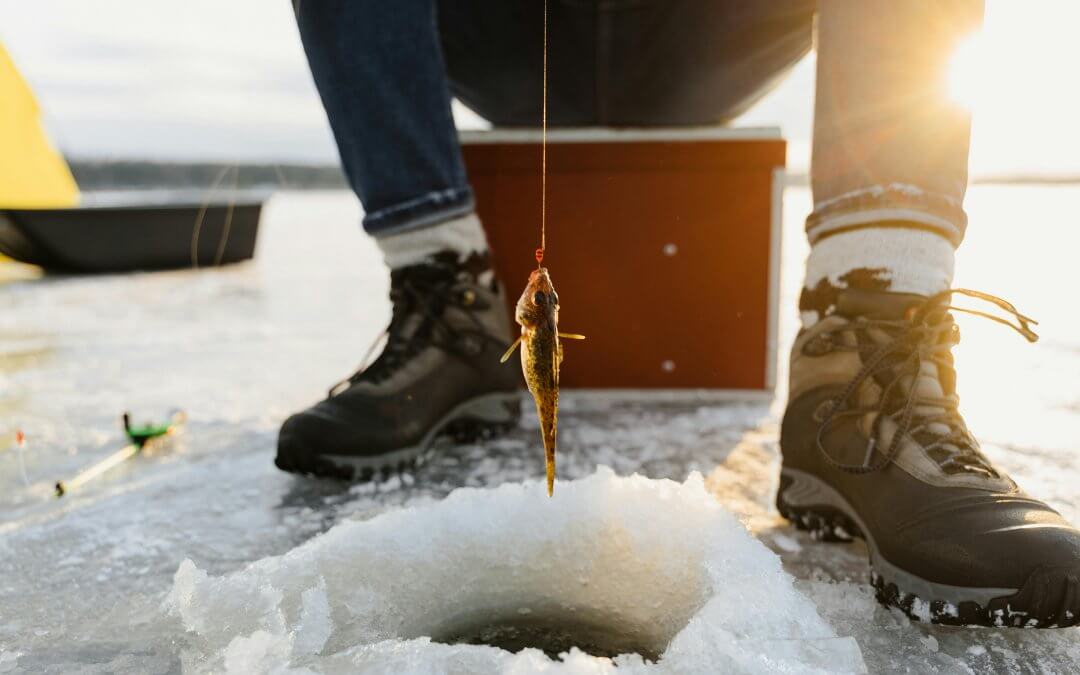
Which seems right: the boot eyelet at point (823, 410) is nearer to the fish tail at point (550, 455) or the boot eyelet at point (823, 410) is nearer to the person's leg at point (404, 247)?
the fish tail at point (550, 455)

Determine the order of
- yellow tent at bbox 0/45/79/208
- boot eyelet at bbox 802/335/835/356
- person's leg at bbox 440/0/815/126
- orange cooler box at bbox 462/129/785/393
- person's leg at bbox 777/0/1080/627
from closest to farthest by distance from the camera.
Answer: person's leg at bbox 777/0/1080/627, boot eyelet at bbox 802/335/835/356, person's leg at bbox 440/0/815/126, orange cooler box at bbox 462/129/785/393, yellow tent at bbox 0/45/79/208

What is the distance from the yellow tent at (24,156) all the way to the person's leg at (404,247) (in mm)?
3803

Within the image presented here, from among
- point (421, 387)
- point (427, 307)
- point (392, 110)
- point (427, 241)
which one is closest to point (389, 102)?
point (392, 110)

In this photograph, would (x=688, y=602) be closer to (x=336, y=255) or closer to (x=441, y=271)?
(x=441, y=271)

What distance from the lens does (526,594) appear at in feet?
2.98

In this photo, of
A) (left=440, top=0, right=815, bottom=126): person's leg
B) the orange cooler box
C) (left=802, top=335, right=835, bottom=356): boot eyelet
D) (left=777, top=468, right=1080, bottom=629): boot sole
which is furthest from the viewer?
the orange cooler box

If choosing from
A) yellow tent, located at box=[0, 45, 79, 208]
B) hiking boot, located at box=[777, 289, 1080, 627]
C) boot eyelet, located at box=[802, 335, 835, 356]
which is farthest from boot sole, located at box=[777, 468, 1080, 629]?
yellow tent, located at box=[0, 45, 79, 208]

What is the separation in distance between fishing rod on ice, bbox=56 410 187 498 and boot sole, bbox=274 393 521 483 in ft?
1.26

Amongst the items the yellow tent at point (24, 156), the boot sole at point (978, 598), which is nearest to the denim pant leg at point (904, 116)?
the boot sole at point (978, 598)

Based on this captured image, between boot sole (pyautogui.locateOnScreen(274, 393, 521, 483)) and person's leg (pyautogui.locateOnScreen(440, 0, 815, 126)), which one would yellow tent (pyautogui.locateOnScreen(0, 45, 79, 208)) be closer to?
person's leg (pyautogui.locateOnScreen(440, 0, 815, 126))

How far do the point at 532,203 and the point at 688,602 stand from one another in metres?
1.17

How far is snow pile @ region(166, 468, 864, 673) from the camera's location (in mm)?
673

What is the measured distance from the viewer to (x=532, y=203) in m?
1.81

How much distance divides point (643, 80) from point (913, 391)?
1058 mm
